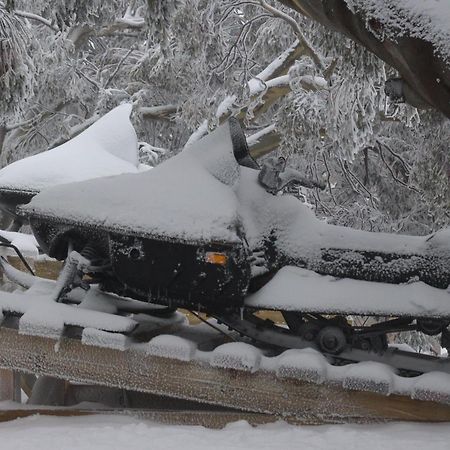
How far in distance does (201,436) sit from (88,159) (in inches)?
122

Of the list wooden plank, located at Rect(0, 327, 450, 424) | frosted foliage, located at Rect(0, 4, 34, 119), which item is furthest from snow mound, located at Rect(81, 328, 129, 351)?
frosted foliage, located at Rect(0, 4, 34, 119)

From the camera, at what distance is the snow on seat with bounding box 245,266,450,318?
3990 millimetres

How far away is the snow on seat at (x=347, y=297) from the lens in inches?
157

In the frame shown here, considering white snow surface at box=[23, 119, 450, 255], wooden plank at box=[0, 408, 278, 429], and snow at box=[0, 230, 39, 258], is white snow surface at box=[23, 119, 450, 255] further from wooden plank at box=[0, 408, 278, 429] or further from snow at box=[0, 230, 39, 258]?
snow at box=[0, 230, 39, 258]

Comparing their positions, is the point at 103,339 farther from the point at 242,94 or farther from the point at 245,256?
the point at 242,94

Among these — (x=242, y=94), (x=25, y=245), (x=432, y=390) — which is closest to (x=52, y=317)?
(x=432, y=390)

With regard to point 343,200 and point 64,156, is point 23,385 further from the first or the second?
point 343,200

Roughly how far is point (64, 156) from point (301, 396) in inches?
124

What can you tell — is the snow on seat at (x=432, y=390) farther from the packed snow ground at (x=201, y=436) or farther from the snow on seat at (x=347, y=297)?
the snow on seat at (x=347, y=297)

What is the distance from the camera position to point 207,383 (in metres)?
3.95

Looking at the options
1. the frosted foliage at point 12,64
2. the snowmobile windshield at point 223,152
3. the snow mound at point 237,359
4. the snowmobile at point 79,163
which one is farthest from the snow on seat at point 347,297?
the frosted foliage at point 12,64

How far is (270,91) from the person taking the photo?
47.8 ft

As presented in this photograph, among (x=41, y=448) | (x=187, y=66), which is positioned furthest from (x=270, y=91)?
(x=41, y=448)

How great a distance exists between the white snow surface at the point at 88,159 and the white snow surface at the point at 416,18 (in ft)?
9.03
